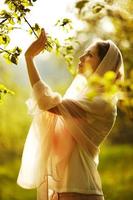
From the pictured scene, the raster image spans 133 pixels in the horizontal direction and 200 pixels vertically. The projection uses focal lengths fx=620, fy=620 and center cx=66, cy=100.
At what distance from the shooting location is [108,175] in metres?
8.14

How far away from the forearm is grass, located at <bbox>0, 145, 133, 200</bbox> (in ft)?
18.1

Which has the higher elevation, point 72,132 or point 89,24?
point 72,132

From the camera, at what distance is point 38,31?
2332mm

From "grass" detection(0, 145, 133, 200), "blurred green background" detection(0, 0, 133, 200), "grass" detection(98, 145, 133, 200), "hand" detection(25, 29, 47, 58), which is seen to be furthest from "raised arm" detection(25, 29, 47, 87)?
"grass" detection(98, 145, 133, 200)

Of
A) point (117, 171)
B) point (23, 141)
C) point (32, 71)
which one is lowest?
point (117, 171)

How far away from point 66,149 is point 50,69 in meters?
4.95

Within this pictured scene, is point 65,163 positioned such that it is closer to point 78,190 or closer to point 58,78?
point 78,190

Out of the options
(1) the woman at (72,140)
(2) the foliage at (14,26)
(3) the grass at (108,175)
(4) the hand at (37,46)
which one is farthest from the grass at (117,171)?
(4) the hand at (37,46)

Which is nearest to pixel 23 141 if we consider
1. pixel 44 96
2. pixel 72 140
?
pixel 72 140

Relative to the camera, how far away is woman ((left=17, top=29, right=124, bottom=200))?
2.38m

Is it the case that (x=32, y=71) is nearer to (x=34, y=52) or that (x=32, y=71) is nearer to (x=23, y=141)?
(x=34, y=52)

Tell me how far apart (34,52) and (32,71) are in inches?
2.7

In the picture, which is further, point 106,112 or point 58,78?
point 58,78

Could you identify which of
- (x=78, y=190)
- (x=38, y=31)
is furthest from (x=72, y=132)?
(x=38, y=31)
